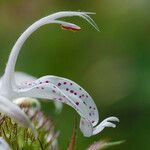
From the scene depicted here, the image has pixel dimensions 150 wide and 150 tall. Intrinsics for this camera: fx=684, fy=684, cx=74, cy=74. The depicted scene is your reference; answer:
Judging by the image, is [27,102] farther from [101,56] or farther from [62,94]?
[101,56]

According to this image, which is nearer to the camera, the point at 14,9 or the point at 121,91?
the point at 121,91

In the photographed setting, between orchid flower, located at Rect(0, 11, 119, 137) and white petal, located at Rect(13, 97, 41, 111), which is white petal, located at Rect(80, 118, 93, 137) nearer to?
orchid flower, located at Rect(0, 11, 119, 137)

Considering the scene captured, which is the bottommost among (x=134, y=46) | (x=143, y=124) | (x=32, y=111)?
(x=143, y=124)

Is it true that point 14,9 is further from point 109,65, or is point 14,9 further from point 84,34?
point 109,65

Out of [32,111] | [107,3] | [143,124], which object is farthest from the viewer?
[107,3]

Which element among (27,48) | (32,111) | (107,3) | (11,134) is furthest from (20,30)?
(11,134)

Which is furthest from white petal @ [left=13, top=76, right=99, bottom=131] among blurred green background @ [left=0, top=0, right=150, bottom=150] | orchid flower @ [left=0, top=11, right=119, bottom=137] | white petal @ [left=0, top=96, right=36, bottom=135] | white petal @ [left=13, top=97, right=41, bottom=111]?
blurred green background @ [left=0, top=0, right=150, bottom=150]

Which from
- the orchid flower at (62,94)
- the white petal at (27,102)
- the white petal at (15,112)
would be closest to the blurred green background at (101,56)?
the white petal at (27,102)
